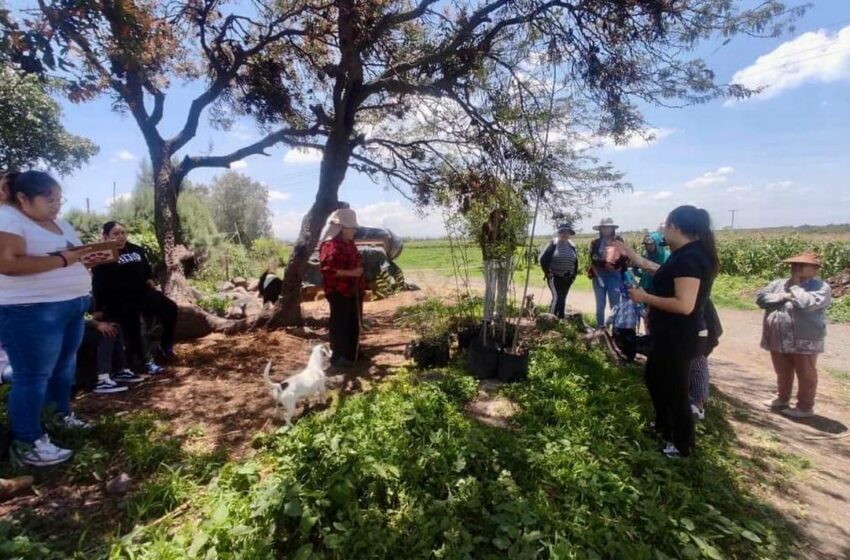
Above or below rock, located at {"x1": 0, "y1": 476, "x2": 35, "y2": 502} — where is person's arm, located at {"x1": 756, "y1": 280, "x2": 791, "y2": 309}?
above

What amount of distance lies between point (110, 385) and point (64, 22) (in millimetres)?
2901

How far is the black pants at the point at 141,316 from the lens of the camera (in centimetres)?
426

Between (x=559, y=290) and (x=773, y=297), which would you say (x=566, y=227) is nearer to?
(x=559, y=290)

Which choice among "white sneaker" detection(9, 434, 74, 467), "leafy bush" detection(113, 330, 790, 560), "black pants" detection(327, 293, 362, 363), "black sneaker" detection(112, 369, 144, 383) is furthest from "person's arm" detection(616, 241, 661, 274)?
"black sneaker" detection(112, 369, 144, 383)

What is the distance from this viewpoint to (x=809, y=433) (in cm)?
386

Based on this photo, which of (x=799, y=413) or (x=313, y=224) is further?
(x=313, y=224)

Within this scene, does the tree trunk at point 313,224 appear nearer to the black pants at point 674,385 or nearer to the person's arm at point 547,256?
the person's arm at point 547,256

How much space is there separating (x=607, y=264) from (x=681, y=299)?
3.25 m

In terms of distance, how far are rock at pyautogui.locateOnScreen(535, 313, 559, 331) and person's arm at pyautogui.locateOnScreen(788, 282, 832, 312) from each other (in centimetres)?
270

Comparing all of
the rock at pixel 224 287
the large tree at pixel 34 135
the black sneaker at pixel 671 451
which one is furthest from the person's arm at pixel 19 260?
the large tree at pixel 34 135

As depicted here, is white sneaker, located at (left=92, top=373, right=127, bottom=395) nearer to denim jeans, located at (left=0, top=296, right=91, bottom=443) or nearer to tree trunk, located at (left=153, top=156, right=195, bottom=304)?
denim jeans, located at (left=0, top=296, right=91, bottom=443)

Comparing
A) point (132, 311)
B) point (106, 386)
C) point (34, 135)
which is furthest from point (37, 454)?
point (34, 135)

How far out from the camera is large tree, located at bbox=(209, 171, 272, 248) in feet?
95.4

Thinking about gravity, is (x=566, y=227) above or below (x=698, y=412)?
above
